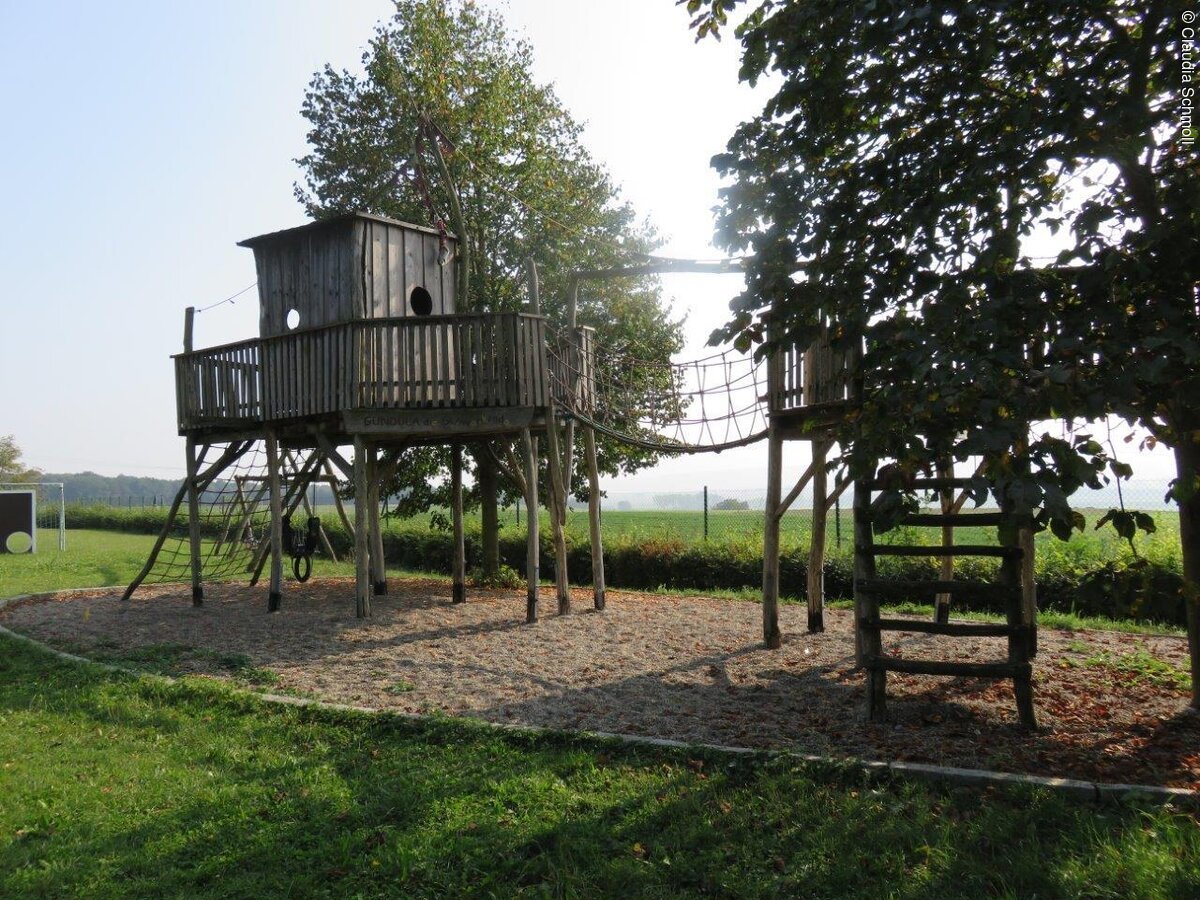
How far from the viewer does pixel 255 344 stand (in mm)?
12766

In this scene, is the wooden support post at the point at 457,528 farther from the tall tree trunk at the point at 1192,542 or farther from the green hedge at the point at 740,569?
the tall tree trunk at the point at 1192,542

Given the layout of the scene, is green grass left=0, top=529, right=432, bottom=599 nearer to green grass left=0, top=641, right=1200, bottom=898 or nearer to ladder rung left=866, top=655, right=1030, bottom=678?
green grass left=0, top=641, right=1200, bottom=898

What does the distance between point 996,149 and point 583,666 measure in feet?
18.6

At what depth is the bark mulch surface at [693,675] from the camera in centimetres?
568

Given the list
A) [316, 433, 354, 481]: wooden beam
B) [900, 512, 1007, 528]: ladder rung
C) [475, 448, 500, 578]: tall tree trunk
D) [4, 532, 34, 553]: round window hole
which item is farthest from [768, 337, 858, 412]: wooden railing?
[4, 532, 34, 553]: round window hole

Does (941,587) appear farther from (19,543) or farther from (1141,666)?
(19,543)

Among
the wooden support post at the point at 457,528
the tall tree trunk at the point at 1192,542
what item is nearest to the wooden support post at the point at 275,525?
the wooden support post at the point at 457,528

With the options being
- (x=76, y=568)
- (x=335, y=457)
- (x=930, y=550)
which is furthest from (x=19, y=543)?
(x=930, y=550)

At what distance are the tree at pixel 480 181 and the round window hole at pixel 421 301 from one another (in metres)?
3.07

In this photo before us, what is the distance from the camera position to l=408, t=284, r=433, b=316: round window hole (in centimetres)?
1350

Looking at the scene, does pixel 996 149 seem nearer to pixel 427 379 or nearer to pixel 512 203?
pixel 427 379

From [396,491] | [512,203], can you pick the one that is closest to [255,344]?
[396,491]

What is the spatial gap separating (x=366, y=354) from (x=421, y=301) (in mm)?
2531

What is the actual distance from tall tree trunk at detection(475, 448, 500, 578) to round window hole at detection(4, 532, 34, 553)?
50.5 feet
